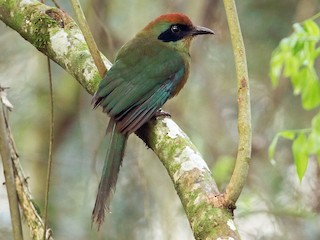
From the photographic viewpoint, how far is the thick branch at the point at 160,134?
2240 millimetres

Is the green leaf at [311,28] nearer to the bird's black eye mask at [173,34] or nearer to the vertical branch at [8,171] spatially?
the bird's black eye mask at [173,34]

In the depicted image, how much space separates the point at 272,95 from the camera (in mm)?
5402

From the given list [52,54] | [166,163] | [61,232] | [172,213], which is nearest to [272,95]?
[172,213]

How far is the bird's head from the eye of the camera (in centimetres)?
368

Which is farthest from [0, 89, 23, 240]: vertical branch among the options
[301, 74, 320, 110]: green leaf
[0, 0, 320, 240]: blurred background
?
[0, 0, 320, 240]: blurred background

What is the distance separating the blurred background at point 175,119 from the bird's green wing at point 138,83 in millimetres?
1505

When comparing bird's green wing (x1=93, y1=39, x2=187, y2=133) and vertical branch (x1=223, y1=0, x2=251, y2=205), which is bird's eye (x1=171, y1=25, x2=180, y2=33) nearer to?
bird's green wing (x1=93, y1=39, x2=187, y2=133)

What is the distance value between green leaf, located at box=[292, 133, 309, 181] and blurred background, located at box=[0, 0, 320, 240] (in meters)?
2.01

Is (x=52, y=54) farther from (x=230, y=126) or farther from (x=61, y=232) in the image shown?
(x=230, y=126)

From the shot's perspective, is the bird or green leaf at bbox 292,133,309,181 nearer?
green leaf at bbox 292,133,309,181

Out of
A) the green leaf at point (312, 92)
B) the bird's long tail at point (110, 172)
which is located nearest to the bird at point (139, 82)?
the bird's long tail at point (110, 172)

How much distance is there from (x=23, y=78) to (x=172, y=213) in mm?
1480

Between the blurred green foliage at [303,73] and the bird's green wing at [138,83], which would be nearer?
the blurred green foliage at [303,73]

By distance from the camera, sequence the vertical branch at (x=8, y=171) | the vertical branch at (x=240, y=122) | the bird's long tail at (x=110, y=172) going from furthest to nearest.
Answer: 1. the vertical branch at (x=8, y=171)
2. the bird's long tail at (x=110, y=172)
3. the vertical branch at (x=240, y=122)
